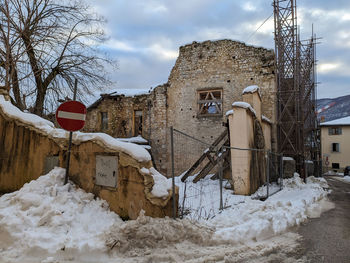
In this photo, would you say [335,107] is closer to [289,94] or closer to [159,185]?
[289,94]

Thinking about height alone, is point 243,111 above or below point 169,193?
above

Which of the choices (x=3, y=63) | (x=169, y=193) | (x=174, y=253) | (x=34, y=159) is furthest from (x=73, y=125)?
(x=3, y=63)

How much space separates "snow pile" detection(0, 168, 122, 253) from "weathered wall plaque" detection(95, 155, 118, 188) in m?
0.36

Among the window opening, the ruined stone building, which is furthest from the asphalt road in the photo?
the window opening

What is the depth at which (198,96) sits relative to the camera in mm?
15391

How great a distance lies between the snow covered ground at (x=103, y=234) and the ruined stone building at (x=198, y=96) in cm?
946

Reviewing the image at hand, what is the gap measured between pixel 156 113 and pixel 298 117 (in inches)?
317

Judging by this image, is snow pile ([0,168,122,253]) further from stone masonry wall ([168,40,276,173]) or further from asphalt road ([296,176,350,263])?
stone masonry wall ([168,40,276,173])

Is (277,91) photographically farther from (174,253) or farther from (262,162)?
(174,253)

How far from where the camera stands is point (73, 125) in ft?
17.2

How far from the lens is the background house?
131ft

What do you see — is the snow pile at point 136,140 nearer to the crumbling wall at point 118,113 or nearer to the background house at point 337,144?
the crumbling wall at point 118,113

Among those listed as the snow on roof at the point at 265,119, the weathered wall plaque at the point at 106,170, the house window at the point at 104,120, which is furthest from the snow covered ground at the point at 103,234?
the house window at the point at 104,120

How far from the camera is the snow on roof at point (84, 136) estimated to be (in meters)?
5.11
